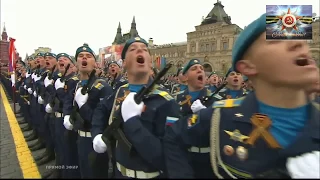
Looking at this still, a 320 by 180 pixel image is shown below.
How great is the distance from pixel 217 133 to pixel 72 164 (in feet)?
10.8

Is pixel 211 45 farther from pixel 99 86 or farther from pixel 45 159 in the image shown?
pixel 99 86

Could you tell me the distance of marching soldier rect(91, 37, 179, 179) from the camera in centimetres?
195

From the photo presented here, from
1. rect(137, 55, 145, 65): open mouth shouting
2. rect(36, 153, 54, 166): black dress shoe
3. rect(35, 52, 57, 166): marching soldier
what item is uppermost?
rect(137, 55, 145, 65): open mouth shouting

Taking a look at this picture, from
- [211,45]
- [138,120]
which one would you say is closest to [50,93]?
[138,120]

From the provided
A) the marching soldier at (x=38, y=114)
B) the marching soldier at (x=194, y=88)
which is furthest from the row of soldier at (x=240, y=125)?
the marching soldier at (x=38, y=114)

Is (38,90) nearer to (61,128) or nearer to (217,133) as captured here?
(61,128)

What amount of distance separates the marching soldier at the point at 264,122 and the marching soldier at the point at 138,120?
0.30 metres

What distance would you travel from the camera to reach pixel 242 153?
4.91 feet

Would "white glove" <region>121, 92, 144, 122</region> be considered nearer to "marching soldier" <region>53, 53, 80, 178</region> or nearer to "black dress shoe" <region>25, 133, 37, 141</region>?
"marching soldier" <region>53, 53, 80, 178</region>

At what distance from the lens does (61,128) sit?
451cm

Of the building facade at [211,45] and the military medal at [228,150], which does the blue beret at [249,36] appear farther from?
the building facade at [211,45]

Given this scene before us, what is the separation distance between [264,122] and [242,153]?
0.25 meters

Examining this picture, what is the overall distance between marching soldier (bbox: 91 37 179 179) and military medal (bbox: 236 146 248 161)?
64 centimetres

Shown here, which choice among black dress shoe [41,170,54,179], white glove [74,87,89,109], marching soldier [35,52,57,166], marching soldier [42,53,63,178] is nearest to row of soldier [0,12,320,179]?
white glove [74,87,89,109]
